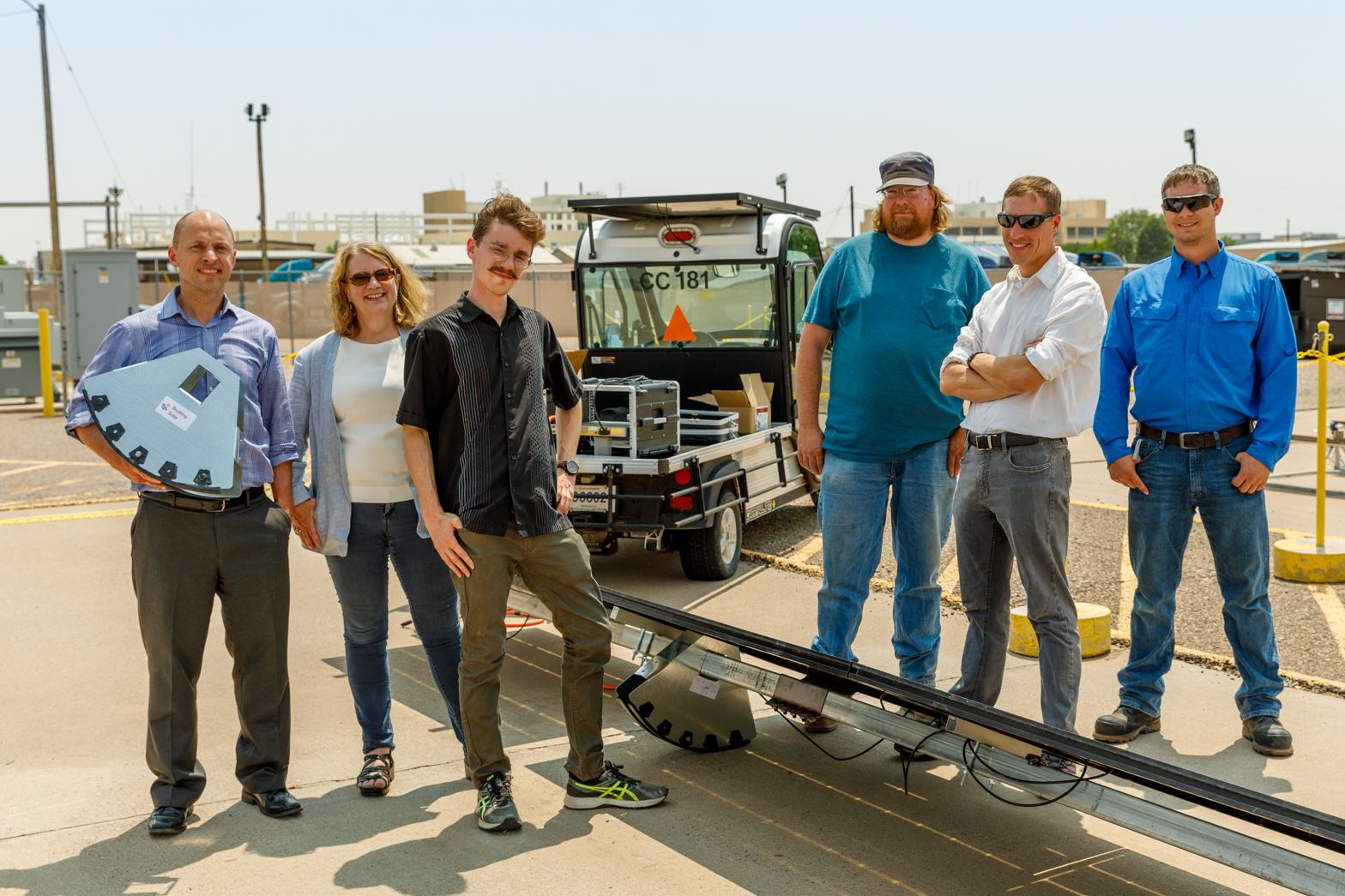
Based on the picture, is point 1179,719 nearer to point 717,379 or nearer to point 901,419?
point 901,419

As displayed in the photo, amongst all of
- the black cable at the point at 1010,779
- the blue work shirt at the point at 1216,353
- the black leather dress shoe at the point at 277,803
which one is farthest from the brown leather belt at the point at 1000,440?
the black leather dress shoe at the point at 277,803

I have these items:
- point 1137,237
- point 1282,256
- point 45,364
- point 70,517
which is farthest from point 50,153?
point 1137,237

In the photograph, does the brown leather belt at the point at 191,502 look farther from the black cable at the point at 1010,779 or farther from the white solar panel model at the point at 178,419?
the black cable at the point at 1010,779

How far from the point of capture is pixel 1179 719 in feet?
16.3

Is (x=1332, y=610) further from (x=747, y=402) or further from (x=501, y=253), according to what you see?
(x=501, y=253)

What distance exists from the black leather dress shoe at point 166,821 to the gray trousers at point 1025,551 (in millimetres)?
2667

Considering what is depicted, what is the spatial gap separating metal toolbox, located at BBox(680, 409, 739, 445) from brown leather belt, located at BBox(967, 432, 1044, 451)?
3802 millimetres

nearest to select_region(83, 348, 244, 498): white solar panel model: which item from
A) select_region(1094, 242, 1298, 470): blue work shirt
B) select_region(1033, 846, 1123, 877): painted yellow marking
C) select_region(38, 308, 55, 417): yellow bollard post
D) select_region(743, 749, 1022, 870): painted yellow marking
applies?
select_region(743, 749, 1022, 870): painted yellow marking

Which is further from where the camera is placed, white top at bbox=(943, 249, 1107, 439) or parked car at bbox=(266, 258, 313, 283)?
parked car at bbox=(266, 258, 313, 283)

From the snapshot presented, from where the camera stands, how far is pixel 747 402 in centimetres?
837

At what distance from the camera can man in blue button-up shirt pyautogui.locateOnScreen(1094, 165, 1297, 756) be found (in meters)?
4.50

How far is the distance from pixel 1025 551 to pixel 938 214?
49.8 inches

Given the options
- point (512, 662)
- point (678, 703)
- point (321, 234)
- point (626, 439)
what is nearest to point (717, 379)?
point (626, 439)

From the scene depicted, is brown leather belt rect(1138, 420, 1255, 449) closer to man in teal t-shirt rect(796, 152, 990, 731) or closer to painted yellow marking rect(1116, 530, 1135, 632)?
man in teal t-shirt rect(796, 152, 990, 731)
